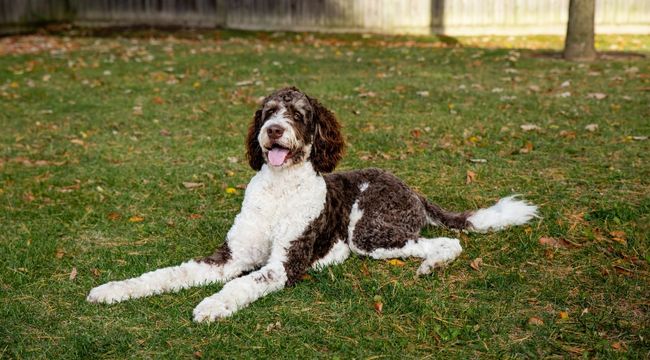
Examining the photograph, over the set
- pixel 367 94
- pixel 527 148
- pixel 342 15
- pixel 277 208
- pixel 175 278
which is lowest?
pixel 175 278

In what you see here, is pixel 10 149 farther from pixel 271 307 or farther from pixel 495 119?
pixel 495 119

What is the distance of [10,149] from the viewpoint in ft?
27.6

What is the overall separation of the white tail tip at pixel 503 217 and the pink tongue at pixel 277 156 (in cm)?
180

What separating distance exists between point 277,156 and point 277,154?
16 millimetres

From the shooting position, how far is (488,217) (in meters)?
5.44

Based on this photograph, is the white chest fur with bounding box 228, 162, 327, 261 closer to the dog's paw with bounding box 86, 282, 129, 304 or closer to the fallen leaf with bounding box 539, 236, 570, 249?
the dog's paw with bounding box 86, 282, 129, 304

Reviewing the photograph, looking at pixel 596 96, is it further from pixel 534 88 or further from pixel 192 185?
pixel 192 185

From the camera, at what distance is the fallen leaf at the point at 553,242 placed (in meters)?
5.17

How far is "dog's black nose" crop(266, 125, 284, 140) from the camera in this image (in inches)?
172

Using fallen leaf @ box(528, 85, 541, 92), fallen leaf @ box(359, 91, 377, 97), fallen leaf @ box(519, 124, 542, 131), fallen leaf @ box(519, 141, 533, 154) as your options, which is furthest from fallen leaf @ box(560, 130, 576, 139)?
fallen leaf @ box(359, 91, 377, 97)

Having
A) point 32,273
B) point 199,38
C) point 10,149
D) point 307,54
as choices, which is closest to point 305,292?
point 32,273

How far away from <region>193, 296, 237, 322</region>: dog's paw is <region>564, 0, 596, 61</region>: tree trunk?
11869mm

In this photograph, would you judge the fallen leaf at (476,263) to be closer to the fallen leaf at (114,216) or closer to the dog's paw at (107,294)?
the dog's paw at (107,294)

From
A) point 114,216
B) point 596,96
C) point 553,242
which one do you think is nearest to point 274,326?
point 553,242
